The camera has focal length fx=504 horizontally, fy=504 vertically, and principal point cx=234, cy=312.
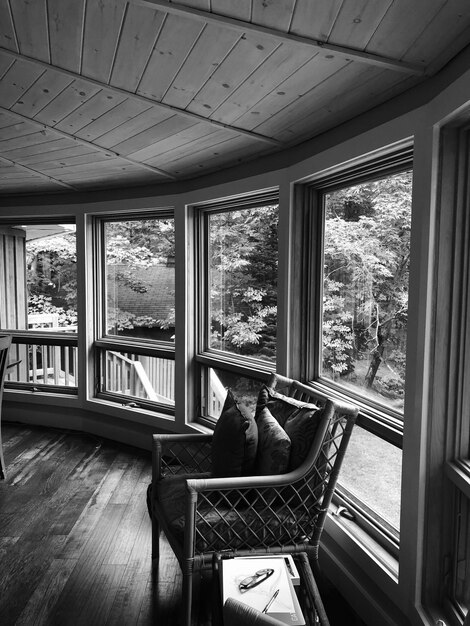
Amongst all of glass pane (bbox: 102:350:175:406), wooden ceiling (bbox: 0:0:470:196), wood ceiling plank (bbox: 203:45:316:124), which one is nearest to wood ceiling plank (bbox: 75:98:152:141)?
wooden ceiling (bbox: 0:0:470:196)

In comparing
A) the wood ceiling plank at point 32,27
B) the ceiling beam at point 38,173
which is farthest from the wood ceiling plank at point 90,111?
the ceiling beam at point 38,173

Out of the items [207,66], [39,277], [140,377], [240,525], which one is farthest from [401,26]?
[39,277]

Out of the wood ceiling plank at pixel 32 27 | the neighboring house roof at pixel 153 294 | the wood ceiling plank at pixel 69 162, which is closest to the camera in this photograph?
the wood ceiling plank at pixel 32 27

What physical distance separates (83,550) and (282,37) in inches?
104

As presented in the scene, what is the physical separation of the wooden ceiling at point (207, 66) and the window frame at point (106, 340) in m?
1.45

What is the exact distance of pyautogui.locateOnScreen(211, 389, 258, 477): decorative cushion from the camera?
2.20 metres

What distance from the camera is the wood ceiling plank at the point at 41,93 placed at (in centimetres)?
216

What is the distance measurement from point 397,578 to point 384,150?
5.68 ft

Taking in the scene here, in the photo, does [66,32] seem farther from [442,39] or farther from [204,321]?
[204,321]

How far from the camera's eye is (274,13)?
4.93ft

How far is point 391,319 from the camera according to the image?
2.20 meters

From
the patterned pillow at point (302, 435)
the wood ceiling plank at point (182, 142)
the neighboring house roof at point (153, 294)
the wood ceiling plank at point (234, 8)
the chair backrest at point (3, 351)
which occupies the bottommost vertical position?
the patterned pillow at point (302, 435)

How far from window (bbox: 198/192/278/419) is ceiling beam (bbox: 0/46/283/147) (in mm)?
499

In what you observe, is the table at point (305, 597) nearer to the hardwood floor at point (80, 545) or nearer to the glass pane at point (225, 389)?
the hardwood floor at point (80, 545)
